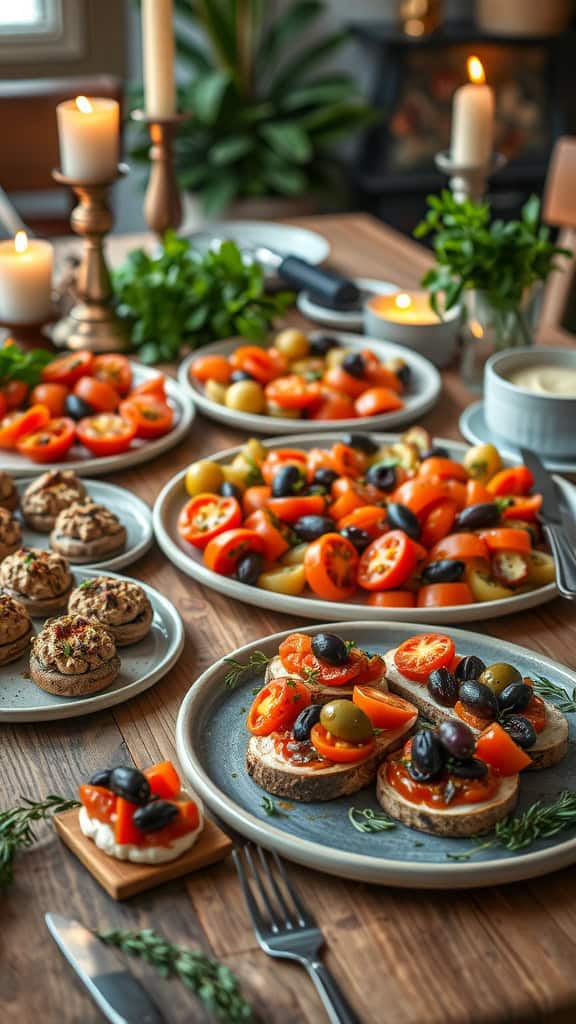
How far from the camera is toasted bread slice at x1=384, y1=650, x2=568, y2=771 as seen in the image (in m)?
1.27

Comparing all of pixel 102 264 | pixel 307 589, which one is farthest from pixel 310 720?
pixel 102 264

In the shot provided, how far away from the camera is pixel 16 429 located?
6.78 ft

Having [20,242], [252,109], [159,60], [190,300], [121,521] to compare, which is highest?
[159,60]

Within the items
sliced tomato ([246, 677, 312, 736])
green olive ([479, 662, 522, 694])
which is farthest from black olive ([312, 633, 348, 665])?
green olive ([479, 662, 522, 694])

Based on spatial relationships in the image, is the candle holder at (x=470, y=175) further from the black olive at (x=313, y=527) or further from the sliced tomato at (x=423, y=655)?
the sliced tomato at (x=423, y=655)

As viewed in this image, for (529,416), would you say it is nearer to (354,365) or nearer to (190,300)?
(354,365)

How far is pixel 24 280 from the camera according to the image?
2.35 meters

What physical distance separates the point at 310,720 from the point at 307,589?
445 mm

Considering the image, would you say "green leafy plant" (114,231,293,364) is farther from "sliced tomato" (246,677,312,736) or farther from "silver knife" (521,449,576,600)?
"sliced tomato" (246,677,312,736)

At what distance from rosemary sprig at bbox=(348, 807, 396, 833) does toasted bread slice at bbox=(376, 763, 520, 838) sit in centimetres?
2

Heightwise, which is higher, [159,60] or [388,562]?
[159,60]

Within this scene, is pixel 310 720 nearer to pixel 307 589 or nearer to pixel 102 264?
Result: pixel 307 589

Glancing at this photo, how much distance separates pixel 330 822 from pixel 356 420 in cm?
109

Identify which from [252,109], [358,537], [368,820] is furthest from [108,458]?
[252,109]
